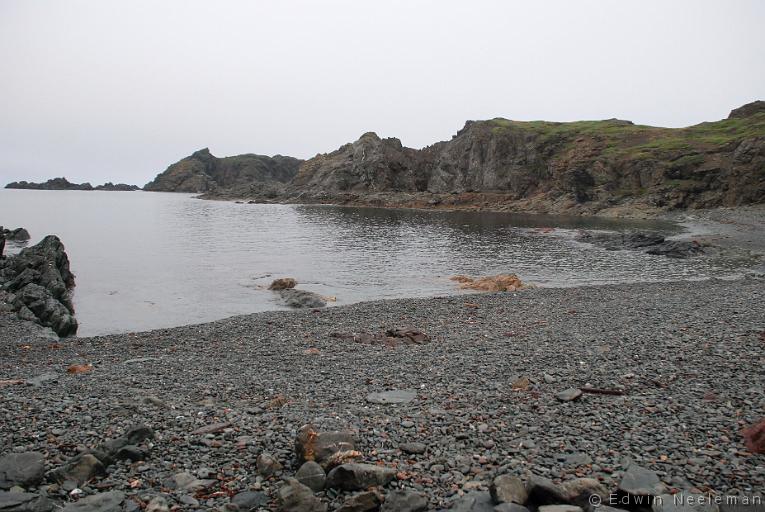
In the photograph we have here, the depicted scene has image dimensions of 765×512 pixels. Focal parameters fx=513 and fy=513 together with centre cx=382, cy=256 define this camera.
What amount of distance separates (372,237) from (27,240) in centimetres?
4208

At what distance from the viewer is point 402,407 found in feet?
37.1

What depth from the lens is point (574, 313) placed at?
22.7m

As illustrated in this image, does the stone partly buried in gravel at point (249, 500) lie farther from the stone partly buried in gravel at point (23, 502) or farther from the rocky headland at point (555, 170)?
the rocky headland at point (555, 170)

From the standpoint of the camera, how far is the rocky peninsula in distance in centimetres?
761

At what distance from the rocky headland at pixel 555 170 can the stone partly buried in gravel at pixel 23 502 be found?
356 ft

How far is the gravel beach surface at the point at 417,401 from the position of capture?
321 inches

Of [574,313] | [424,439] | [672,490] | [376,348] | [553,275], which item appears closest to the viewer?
[672,490]

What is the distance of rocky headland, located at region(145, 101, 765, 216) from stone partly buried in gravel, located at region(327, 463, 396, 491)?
345 feet

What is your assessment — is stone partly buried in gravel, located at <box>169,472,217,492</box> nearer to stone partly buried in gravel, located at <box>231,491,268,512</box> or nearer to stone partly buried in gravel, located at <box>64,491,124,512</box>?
stone partly buried in gravel, located at <box>231,491,268,512</box>

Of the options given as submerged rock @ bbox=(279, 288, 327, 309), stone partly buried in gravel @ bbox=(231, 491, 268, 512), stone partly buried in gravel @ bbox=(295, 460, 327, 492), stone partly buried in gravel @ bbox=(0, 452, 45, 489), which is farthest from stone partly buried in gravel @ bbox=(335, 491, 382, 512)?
submerged rock @ bbox=(279, 288, 327, 309)

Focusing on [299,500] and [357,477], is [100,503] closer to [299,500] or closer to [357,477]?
[299,500]

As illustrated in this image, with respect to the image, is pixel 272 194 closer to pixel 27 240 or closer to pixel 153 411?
pixel 27 240

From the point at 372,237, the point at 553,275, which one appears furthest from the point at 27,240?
the point at 553,275

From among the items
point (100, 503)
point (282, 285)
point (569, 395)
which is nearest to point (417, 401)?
point (569, 395)
